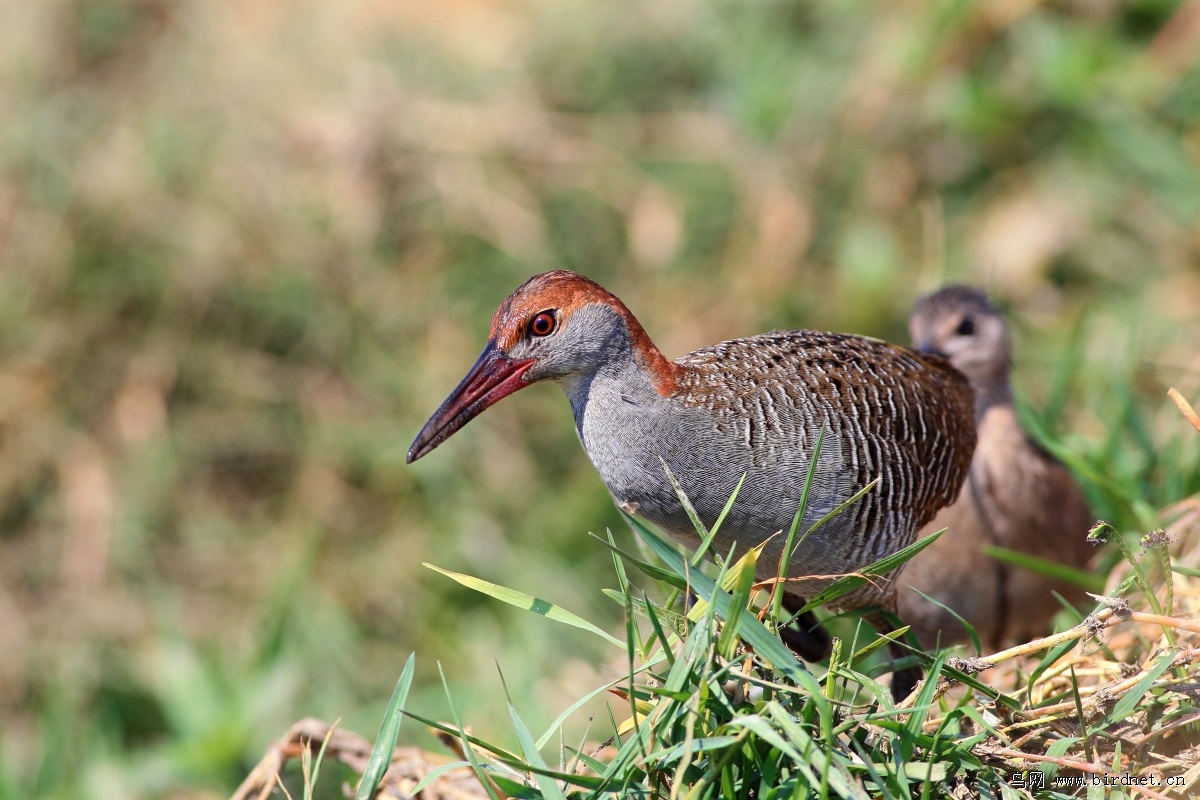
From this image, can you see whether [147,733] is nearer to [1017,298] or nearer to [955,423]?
[955,423]

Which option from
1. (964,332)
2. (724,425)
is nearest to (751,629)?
(724,425)

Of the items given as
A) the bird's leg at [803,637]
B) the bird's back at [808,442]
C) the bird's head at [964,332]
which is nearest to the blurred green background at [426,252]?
the bird's head at [964,332]

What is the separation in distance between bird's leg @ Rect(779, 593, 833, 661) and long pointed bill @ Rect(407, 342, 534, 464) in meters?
0.93

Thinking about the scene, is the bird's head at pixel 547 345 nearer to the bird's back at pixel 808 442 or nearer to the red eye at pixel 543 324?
the red eye at pixel 543 324

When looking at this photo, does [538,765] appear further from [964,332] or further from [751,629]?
[964,332]

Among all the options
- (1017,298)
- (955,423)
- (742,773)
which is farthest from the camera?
(1017,298)

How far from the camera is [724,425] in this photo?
2828 millimetres

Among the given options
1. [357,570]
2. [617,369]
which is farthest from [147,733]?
[617,369]

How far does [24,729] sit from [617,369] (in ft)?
14.3

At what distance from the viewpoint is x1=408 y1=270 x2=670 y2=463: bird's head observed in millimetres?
2883

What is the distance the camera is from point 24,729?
591cm

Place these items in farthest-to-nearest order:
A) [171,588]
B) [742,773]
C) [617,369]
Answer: [171,588] → [617,369] → [742,773]

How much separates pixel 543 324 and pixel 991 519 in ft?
7.48

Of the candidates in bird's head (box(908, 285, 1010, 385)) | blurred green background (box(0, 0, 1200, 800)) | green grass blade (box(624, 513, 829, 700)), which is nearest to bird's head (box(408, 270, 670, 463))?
green grass blade (box(624, 513, 829, 700))
